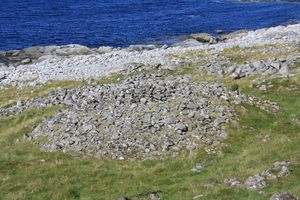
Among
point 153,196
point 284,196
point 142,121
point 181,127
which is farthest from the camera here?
point 142,121

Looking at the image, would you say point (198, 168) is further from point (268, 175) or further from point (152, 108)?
point (152, 108)

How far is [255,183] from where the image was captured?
26609mm

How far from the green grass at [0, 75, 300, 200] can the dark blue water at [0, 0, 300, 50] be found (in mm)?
64315

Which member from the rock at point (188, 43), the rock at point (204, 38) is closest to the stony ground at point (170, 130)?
the rock at point (188, 43)

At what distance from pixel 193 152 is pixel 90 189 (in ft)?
26.5

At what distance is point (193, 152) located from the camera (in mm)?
34156

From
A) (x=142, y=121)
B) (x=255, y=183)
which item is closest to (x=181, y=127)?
(x=142, y=121)

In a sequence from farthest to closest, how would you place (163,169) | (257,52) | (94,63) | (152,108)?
(94,63), (257,52), (152,108), (163,169)

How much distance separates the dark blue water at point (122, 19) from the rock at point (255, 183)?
74.9 metres

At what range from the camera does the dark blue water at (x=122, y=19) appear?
107 meters

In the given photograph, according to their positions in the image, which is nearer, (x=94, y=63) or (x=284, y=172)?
(x=284, y=172)

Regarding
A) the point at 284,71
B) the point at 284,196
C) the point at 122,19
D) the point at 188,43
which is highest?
the point at 284,196

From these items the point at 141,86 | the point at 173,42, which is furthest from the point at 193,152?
the point at 173,42

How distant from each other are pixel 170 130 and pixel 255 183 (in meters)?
10.9
